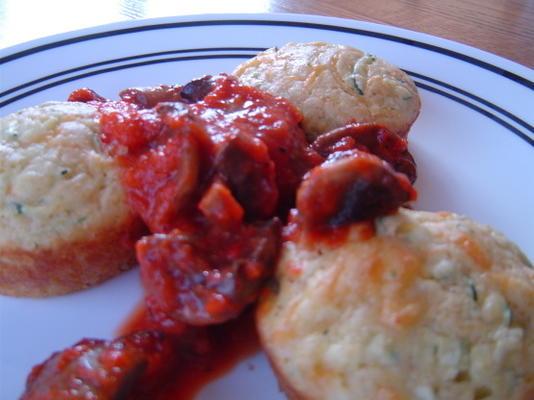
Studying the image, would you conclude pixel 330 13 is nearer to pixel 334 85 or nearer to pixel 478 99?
pixel 478 99

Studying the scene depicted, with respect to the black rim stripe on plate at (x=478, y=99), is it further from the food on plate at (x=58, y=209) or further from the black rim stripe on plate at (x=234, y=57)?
the food on plate at (x=58, y=209)

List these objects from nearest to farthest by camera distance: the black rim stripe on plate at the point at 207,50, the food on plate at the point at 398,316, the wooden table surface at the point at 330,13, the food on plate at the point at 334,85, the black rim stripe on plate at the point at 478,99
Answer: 1. the food on plate at the point at 398,316
2. the food on plate at the point at 334,85
3. the black rim stripe on plate at the point at 478,99
4. the black rim stripe on plate at the point at 207,50
5. the wooden table surface at the point at 330,13

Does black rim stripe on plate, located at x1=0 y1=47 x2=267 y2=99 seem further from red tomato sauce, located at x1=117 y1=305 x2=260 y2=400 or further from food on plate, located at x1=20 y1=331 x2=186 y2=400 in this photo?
food on plate, located at x1=20 y1=331 x2=186 y2=400

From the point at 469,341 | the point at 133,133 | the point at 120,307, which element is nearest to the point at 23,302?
the point at 120,307

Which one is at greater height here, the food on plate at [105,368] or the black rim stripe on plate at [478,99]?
the black rim stripe on plate at [478,99]

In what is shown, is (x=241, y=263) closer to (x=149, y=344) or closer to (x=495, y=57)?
(x=149, y=344)

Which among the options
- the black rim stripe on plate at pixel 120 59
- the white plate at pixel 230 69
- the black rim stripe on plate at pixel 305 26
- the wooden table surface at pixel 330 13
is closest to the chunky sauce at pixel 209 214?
the white plate at pixel 230 69
